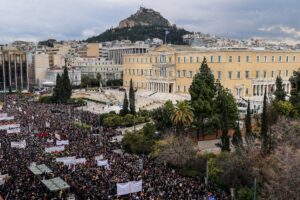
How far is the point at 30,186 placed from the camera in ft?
96.1

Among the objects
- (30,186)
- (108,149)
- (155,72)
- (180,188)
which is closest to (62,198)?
(30,186)

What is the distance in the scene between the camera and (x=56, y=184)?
29125 mm

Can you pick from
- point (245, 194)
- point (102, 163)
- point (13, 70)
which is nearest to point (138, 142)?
point (102, 163)

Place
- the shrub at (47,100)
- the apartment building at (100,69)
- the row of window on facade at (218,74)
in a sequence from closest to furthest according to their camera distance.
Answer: the row of window on facade at (218,74)
the shrub at (47,100)
the apartment building at (100,69)

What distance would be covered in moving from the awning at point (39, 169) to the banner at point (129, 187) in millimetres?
6853

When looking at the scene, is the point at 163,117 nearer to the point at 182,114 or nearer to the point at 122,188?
the point at 182,114

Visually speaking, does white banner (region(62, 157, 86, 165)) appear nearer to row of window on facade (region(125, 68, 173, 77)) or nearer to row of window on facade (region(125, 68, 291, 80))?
row of window on facade (region(125, 68, 291, 80))

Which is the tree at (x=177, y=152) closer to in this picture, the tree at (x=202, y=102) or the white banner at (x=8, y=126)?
the tree at (x=202, y=102)

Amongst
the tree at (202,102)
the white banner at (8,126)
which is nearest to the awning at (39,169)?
the white banner at (8,126)

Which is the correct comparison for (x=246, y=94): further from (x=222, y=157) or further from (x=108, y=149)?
(x=222, y=157)

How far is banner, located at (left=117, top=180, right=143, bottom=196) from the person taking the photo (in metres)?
27.8

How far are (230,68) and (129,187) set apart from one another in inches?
Answer: 2023

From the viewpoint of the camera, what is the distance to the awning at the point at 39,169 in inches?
1249

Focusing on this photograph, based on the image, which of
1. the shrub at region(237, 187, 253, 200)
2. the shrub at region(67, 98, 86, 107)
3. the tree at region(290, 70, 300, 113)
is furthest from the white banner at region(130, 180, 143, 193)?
the shrub at region(67, 98, 86, 107)
